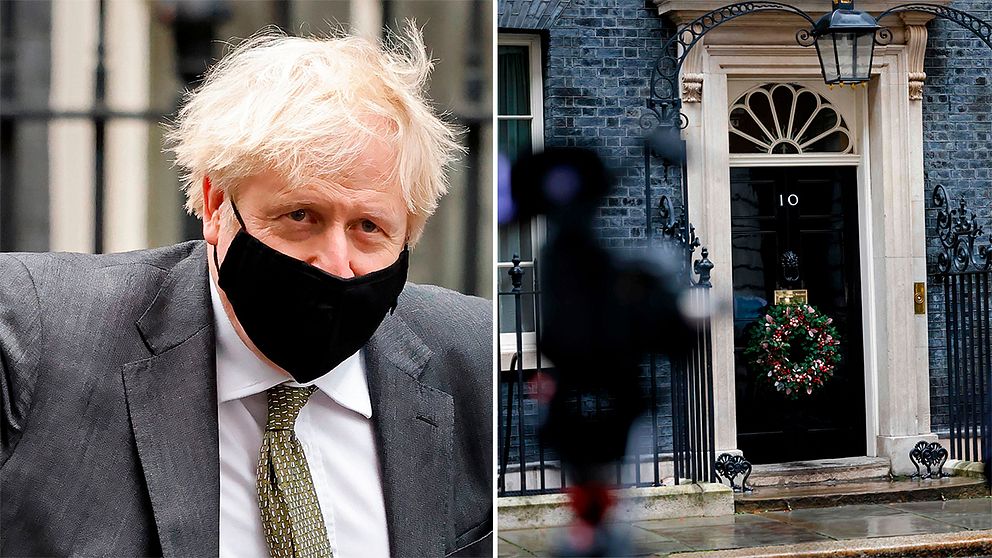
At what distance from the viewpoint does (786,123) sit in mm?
5324

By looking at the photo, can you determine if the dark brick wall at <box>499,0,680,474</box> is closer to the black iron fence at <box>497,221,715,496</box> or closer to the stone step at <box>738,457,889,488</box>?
the black iron fence at <box>497,221,715,496</box>


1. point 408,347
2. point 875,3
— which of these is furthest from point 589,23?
point 408,347

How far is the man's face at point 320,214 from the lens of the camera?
1490 millimetres

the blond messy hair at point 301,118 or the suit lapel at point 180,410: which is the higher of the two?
the blond messy hair at point 301,118

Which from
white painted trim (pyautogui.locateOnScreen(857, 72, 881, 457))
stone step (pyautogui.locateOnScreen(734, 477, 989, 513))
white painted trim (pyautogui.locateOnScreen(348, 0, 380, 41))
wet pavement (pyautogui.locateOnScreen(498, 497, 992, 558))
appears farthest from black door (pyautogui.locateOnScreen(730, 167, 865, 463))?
white painted trim (pyautogui.locateOnScreen(348, 0, 380, 41))

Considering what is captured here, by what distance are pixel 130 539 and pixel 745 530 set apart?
135 inches

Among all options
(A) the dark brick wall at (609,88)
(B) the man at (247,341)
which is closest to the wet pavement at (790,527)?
(A) the dark brick wall at (609,88)

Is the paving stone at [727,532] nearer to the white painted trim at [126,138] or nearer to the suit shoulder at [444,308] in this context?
the suit shoulder at [444,308]

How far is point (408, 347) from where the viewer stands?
5.57ft

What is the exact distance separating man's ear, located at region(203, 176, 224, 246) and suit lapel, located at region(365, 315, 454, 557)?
0.28 meters

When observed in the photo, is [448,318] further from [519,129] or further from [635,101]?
[635,101]

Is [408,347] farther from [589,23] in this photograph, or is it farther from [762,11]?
[762,11]

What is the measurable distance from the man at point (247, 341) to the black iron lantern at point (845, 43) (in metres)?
3.33

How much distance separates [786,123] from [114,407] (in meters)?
4.34
